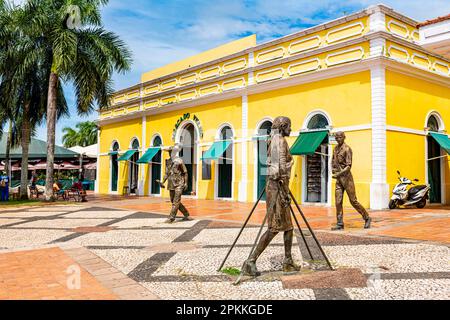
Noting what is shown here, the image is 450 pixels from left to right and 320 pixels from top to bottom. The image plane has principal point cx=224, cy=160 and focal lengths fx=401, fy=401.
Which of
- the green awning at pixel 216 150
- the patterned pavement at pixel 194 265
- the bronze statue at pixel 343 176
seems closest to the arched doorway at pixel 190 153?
the green awning at pixel 216 150

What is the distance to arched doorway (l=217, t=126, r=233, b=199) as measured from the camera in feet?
62.1

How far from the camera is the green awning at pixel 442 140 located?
48.1 feet

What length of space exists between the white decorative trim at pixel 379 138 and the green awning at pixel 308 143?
6.37 feet

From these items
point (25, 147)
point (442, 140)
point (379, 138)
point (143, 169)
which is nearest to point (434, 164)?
point (442, 140)

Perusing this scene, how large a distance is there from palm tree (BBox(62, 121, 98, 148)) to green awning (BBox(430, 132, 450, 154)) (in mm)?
44336

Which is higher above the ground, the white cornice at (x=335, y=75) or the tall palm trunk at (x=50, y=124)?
the white cornice at (x=335, y=75)

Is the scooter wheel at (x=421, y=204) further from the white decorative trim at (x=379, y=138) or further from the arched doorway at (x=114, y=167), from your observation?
the arched doorway at (x=114, y=167)

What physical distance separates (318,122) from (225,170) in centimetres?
554

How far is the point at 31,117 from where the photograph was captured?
19.7 metres

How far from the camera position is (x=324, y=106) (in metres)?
15.1

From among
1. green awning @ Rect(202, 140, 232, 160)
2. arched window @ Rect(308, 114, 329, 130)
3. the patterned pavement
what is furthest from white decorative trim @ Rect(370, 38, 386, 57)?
green awning @ Rect(202, 140, 232, 160)
